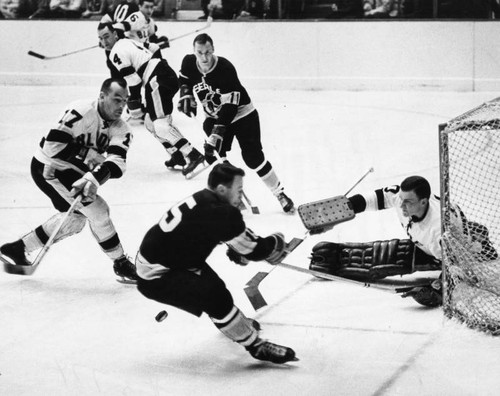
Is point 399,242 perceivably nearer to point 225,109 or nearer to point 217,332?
point 217,332

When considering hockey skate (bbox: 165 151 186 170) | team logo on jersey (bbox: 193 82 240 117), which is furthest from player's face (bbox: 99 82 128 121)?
hockey skate (bbox: 165 151 186 170)

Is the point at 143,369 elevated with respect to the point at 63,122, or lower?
lower

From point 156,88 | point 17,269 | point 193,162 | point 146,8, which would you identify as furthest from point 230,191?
point 146,8

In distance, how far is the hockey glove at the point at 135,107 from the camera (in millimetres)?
8508

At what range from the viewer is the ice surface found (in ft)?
12.8

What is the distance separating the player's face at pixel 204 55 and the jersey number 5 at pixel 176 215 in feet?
8.35

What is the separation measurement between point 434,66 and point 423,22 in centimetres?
48

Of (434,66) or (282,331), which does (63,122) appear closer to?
(282,331)

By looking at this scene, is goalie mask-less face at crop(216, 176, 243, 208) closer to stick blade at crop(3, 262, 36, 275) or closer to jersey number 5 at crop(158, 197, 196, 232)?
jersey number 5 at crop(158, 197, 196, 232)

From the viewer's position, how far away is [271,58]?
1091 cm

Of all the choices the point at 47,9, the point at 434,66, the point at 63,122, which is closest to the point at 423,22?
the point at 434,66

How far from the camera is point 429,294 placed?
15.1 feet

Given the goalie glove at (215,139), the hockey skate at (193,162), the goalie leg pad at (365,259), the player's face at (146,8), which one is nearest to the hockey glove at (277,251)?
the goalie leg pad at (365,259)

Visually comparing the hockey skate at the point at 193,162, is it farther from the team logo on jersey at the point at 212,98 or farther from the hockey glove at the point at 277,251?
the hockey glove at the point at 277,251
